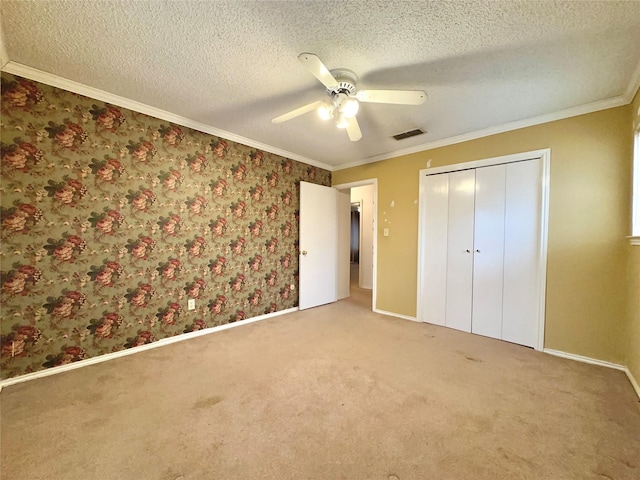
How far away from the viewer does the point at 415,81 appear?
201cm

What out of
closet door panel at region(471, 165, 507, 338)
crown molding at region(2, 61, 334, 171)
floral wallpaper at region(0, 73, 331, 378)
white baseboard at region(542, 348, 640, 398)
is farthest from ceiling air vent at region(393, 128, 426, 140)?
white baseboard at region(542, 348, 640, 398)

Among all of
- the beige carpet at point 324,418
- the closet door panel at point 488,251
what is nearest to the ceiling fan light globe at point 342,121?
the closet door panel at point 488,251

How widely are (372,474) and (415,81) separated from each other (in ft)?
8.41

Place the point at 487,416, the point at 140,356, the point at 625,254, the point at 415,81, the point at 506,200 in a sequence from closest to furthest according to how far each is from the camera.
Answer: the point at 487,416 → the point at 415,81 → the point at 625,254 → the point at 140,356 → the point at 506,200

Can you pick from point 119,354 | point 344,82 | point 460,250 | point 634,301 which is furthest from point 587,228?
point 119,354

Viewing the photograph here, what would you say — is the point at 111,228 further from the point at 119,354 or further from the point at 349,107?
the point at 349,107

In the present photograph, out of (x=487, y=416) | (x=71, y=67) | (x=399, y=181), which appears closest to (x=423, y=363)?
(x=487, y=416)

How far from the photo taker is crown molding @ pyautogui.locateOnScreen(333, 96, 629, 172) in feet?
7.34

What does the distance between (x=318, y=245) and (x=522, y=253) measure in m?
2.59

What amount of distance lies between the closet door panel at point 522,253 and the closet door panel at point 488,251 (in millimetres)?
55

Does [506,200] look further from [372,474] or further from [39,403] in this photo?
[39,403]

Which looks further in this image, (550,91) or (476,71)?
(550,91)

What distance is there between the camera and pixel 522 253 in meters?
2.68

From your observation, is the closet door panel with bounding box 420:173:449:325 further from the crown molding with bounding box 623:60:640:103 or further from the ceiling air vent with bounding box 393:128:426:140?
the crown molding with bounding box 623:60:640:103
